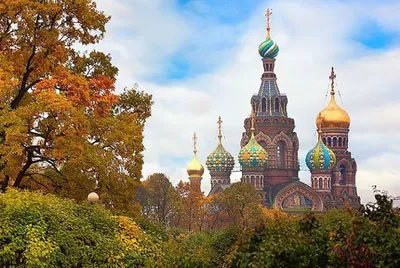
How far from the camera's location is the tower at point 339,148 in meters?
96.8

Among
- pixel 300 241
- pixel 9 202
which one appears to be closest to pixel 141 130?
pixel 9 202

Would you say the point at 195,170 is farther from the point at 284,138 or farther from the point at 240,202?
the point at 240,202

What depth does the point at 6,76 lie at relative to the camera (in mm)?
23891

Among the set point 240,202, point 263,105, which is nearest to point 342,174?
point 263,105

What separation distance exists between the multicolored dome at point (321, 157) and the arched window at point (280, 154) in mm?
3839

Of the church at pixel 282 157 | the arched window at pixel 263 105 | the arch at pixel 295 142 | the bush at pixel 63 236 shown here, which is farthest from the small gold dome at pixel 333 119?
the bush at pixel 63 236

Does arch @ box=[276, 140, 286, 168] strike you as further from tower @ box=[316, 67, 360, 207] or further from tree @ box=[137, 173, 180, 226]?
tree @ box=[137, 173, 180, 226]

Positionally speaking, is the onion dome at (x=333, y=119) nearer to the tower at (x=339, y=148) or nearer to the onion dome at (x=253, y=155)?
the tower at (x=339, y=148)

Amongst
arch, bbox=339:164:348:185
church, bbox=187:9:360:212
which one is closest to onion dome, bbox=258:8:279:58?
church, bbox=187:9:360:212

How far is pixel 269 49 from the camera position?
98.2 meters

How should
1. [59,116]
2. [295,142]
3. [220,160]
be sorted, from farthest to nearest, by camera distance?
[220,160] → [295,142] → [59,116]

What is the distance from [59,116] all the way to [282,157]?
7430cm

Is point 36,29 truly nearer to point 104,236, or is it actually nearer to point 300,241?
point 104,236

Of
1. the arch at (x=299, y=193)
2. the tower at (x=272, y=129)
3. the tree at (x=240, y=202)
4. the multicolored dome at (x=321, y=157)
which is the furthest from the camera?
the tower at (x=272, y=129)
